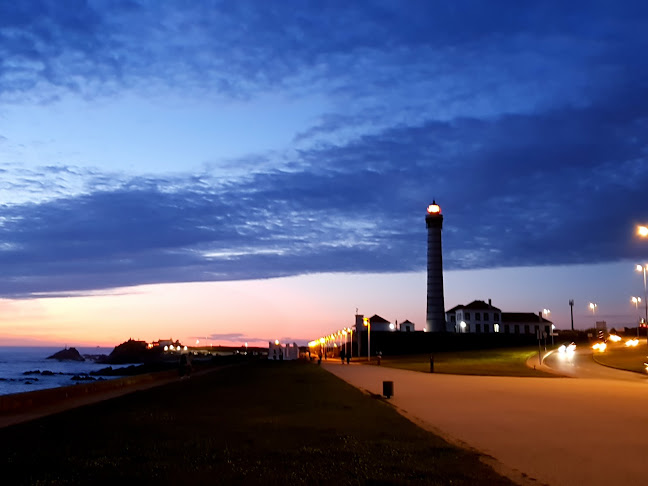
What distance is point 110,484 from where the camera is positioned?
28.6 ft

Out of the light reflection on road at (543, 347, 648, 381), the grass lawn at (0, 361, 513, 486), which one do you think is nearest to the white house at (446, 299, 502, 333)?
the light reflection on road at (543, 347, 648, 381)

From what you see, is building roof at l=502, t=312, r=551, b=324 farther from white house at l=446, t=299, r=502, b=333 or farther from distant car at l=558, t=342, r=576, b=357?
distant car at l=558, t=342, r=576, b=357

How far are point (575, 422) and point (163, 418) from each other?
10.7 meters

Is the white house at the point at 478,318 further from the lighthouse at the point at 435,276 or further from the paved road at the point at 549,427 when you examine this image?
the paved road at the point at 549,427

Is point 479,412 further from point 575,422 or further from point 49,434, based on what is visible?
point 49,434

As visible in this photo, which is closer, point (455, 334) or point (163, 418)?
point (163, 418)

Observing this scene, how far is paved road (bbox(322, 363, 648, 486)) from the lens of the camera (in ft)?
33.7

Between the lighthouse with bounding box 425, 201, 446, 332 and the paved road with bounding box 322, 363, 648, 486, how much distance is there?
77.3m

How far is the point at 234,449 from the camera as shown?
38.0ft

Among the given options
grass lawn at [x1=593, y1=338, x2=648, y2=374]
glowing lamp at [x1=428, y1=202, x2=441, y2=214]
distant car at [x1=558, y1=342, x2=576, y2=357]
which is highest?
glowing lamp at [x1=428, y1=202, x2=441, y2=214]

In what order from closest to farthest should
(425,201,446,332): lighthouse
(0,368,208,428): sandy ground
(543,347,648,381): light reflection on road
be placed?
1. (0,368,208,428): sandy ground
2. (543,347,648,381): light reflection on road
3. (425,201,446,332): lighthouse

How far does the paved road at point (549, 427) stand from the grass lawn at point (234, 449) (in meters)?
0.88

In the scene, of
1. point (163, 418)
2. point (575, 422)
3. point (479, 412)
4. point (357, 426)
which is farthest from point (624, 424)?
point (163, 418)

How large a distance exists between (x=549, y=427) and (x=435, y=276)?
298 feet
